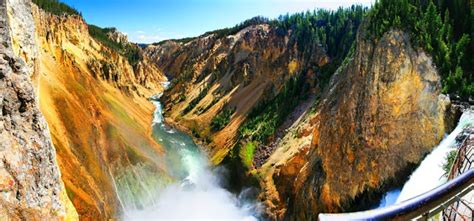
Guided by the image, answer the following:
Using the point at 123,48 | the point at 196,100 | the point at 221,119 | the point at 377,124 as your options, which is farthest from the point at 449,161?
the point at 123,48

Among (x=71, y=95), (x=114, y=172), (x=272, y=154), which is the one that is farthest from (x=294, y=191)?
(x=71, y=95)

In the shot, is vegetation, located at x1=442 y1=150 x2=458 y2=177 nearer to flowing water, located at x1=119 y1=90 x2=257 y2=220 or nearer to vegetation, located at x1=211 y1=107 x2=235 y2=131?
flowing water, located at x1=119 y1=90 x2=257 y2=220

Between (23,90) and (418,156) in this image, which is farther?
(418,156)

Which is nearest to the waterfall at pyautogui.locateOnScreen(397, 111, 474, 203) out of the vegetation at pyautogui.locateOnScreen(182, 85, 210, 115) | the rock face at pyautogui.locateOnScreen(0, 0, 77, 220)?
the rock face at pyautogui.locateOnScreen(0, 0, 77, 220)

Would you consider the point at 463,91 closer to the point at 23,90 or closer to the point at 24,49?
the point at 23,90

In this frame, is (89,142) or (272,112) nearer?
(89,142)

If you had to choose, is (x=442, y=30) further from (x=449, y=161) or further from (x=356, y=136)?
(x=449, y=161)
